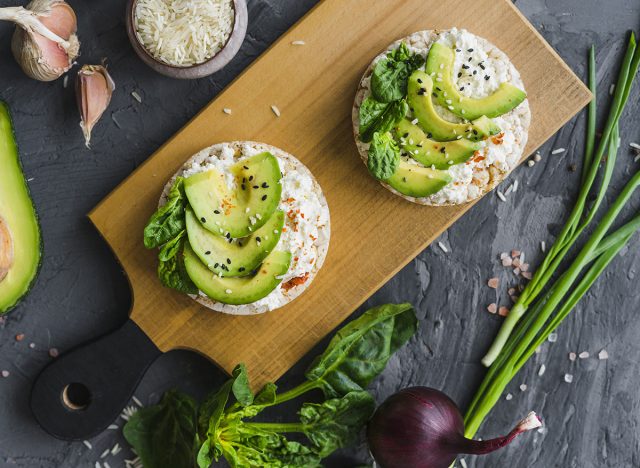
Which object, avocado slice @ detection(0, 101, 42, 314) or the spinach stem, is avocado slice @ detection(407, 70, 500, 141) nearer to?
the spinach stem

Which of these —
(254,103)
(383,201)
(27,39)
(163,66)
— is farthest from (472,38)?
(27,39)

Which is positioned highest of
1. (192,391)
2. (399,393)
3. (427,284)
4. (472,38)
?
(472,38)

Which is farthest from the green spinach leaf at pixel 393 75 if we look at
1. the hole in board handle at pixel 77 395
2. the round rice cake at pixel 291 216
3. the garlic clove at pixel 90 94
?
the hole in board handle at pixel 77 395

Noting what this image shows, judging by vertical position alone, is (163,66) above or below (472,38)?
below

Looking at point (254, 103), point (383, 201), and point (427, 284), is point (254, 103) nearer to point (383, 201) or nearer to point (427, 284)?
point (383, 201)

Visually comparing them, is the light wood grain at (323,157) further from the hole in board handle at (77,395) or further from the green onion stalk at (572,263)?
the hole in board handle at (77,395)

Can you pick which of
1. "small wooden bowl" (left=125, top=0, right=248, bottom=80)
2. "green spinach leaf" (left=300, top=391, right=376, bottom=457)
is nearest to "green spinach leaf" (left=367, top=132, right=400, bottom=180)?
"small wooden bowl" (left=125, top=0, right=248, bottom=80)
